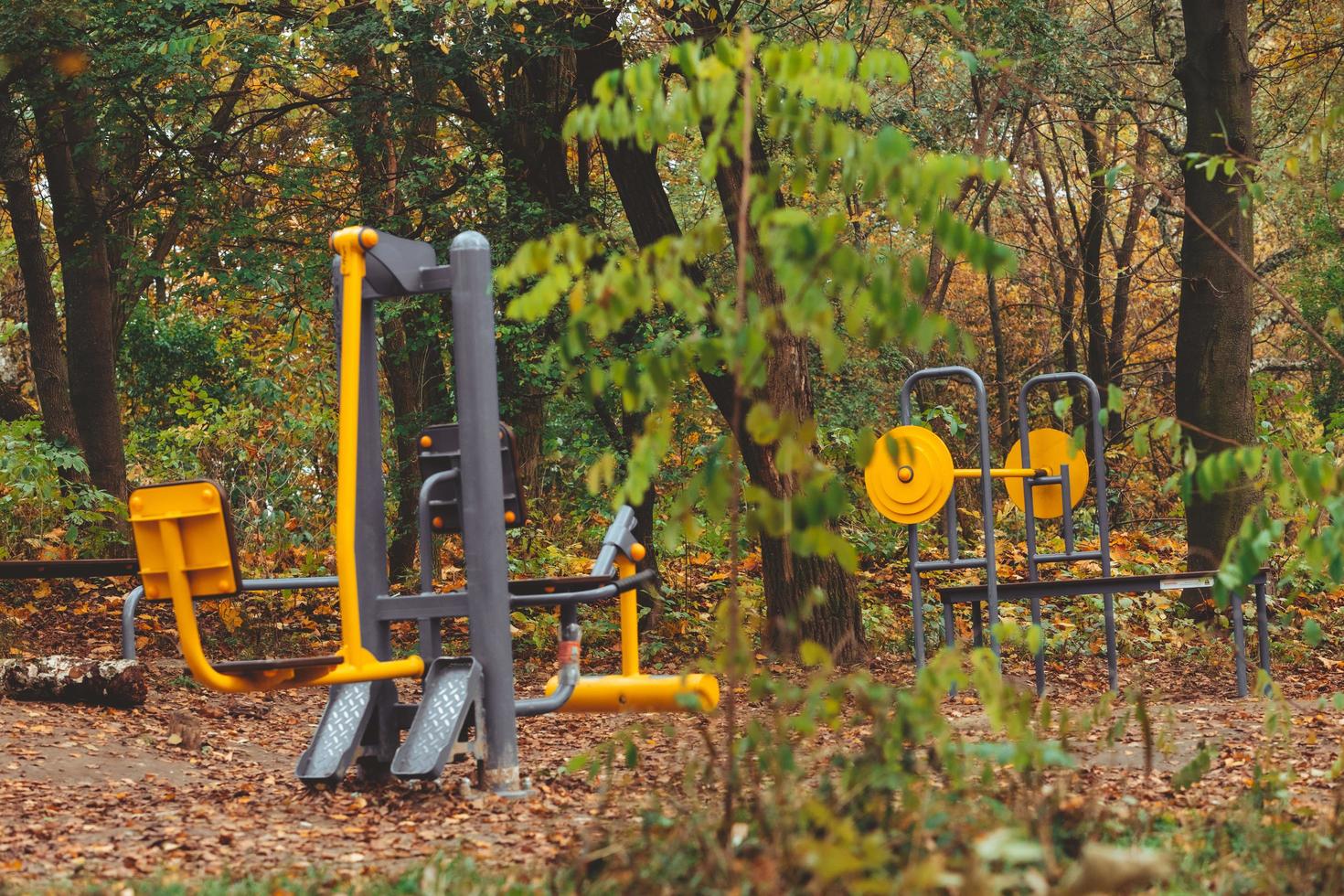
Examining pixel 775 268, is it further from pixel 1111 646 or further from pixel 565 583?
pixel 1111 646

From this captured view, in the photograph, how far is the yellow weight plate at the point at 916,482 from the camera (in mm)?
7473

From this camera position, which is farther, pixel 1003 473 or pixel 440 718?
pixel 1003 473

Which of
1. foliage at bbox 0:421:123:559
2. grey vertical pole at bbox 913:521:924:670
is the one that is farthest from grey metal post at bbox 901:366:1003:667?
foliage at bbox 0:421:123:559

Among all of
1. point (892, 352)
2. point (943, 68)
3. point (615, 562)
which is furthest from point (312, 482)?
point (943, 68)

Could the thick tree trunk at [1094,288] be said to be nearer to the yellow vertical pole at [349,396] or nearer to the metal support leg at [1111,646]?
the metal support leg at [1111,646]

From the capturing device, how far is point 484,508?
206 inches

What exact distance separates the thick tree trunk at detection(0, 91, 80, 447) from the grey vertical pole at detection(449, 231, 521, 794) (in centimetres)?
747

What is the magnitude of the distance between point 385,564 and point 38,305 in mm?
8046

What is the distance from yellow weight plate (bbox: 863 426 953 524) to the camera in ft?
24.5

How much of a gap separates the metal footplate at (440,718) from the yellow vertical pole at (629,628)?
1.08 metres

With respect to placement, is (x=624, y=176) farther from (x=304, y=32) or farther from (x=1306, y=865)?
(x=1306, y=865)

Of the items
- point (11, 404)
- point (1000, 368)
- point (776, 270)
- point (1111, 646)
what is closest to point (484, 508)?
point (776, 270)

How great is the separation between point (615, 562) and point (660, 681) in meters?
0.83

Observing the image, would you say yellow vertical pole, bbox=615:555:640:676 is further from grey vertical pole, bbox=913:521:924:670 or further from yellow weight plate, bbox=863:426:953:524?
grey vertical pole, bbox=913:521:924:670
